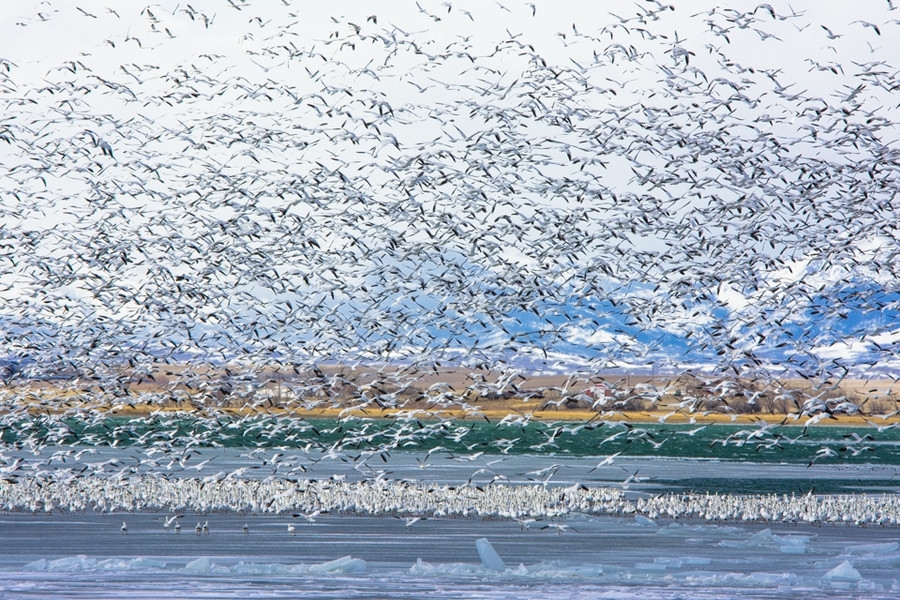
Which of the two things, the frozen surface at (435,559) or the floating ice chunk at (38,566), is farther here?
the floating ice chunk at (38,566)

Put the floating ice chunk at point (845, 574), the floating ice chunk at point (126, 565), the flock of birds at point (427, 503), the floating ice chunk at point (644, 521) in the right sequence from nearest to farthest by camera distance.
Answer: the floating ice chunk at point (845, 574) → the floating ice chunk at point (126, 565) → the floating ice chunk at point (644, 521) → the flock of birds at point (427, 503)

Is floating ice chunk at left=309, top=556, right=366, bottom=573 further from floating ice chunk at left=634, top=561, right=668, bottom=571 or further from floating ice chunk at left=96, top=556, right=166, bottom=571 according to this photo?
floating ice chunk at left=634, top=561, right=668, bottom=571

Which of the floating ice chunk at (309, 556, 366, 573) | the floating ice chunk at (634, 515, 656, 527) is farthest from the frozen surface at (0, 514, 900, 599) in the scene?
the floating ice chunk at (634, 515, 656, 527)

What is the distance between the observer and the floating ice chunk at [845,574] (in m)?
27.5

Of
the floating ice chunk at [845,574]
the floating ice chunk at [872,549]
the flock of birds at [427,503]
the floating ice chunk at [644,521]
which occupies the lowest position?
the floating ice chunk at [845,574]

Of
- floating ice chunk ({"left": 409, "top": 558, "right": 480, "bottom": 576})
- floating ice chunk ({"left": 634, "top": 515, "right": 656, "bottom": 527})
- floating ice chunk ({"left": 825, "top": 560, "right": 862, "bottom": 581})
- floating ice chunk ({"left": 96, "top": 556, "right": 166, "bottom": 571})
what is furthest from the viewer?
floating ice chunk ({"left": 634, "top": 515, "right": 656, "bottom": 527})

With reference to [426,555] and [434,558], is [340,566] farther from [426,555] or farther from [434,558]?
[426,555]

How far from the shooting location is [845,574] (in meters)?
27.5

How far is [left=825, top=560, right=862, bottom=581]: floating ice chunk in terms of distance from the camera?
90.3 feet

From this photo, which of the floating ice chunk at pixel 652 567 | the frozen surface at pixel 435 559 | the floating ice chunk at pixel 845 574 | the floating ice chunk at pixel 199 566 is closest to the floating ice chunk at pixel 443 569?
the frozen surface at pixel 435 559

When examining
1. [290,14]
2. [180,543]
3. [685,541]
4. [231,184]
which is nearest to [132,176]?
[231,184]

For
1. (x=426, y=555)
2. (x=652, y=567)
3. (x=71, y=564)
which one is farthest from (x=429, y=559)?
(x=71, y=564)

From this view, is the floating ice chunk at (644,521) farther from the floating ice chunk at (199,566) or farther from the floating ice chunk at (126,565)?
the floating ice chunk at (126,565)

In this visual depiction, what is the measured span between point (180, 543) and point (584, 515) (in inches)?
561
